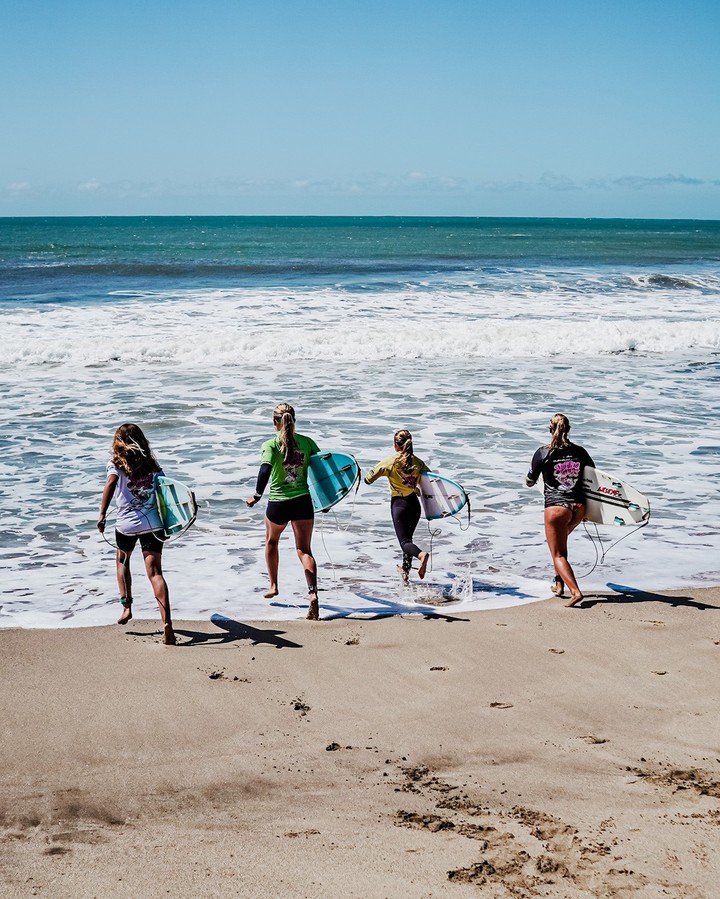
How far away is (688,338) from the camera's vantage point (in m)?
21.7

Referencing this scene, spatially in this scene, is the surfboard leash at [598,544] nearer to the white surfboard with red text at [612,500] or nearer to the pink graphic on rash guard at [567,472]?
the white surfboard with red text at [612,500]

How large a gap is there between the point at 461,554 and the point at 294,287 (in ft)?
78.9

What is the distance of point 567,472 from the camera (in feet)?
23.2

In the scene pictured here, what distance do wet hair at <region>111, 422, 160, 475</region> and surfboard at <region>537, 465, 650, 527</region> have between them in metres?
3.48

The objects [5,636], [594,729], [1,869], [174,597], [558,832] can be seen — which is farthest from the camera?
[174,597]

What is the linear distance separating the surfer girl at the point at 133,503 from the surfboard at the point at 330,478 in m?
1.47

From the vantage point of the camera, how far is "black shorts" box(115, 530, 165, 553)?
20.8ft

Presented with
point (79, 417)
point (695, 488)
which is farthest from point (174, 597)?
point (79, 417)

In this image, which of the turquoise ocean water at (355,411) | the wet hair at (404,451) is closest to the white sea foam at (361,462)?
the turquoise ocean water at (355,411)

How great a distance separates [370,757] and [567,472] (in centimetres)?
332

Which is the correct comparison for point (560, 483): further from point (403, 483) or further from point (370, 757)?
point (370, 757)

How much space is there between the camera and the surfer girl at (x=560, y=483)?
276 inches

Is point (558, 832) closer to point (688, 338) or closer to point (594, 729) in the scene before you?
point (594, 729)

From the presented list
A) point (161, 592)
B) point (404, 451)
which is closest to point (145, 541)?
point (161, 592)
